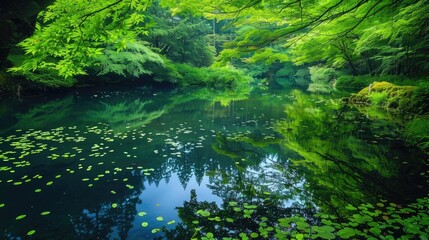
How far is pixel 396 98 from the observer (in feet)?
44.0

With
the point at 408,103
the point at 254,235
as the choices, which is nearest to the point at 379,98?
the point at 408,103

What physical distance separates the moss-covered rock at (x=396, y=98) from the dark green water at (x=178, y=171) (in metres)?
1.88

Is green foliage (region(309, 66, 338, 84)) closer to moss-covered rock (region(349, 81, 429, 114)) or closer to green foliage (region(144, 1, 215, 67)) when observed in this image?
green foliage (region(144, 1, 215, 67))

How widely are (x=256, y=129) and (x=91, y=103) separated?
1057 cm

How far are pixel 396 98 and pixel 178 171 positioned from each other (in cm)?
1207

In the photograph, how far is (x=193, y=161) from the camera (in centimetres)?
698

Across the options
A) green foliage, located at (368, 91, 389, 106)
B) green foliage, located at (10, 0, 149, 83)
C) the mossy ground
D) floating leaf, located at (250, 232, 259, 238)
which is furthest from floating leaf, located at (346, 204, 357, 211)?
green foliage, located at (368, 91, 389, 106)

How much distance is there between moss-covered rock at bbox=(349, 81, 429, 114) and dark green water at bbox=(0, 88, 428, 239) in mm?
1885

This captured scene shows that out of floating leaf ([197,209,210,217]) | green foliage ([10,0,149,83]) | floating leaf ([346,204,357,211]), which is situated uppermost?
green foliage ([10,0,149,83])

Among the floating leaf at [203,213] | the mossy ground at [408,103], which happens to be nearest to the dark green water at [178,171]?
the floating leaf at [203,213]

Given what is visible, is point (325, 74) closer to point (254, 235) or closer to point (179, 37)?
point (179, 37)

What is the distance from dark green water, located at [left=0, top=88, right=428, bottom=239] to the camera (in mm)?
4312

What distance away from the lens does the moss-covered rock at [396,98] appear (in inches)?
455

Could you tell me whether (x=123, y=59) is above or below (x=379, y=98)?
above
